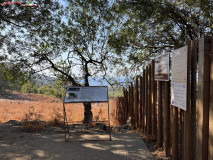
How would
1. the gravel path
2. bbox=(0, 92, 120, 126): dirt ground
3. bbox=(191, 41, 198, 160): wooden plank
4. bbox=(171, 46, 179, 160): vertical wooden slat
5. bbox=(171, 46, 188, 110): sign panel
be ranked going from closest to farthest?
bbox=(191, 41, 198, 160): wooden plank → bbox=(171, 46, 188, 110): sign panel → bbox=(171, 46, 179, 160): vertical wooden slat → the gravel path → bbox=(0, 92, 120, 126): dirt ground

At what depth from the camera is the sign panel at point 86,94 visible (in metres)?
5.08

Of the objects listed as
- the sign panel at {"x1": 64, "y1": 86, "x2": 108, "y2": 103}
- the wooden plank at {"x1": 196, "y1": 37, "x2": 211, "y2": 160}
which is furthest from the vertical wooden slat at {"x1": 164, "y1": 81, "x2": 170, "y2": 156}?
the sign panel at {"x1": 64, "y1": 86, "x2": 108, "y2": 103}

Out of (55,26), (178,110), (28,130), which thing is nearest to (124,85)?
(55,26)

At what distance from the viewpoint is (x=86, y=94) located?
530 centimetres

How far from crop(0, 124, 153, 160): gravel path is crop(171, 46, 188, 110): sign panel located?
1.44m

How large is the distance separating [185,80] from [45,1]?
6.85 meters

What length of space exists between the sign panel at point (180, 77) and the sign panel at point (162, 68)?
0.41 meters

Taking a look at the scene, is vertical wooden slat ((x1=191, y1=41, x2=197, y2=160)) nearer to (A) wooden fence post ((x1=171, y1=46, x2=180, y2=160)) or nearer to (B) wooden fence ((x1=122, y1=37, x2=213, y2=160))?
(B) wooden fence ((x1=122, y1=37, x2=213, y2=160))

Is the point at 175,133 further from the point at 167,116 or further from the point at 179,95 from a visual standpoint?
the point at 179,95

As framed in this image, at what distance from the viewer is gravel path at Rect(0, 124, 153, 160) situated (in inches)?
152

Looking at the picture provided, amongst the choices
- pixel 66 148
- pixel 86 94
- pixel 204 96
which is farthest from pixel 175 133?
pixel 86 94

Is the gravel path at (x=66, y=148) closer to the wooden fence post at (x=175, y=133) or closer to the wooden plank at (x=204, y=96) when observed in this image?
the wooden fence post at (x=175, y=133)

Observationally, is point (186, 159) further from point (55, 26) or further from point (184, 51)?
point (55, 26)

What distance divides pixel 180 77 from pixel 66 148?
2.94 metres
